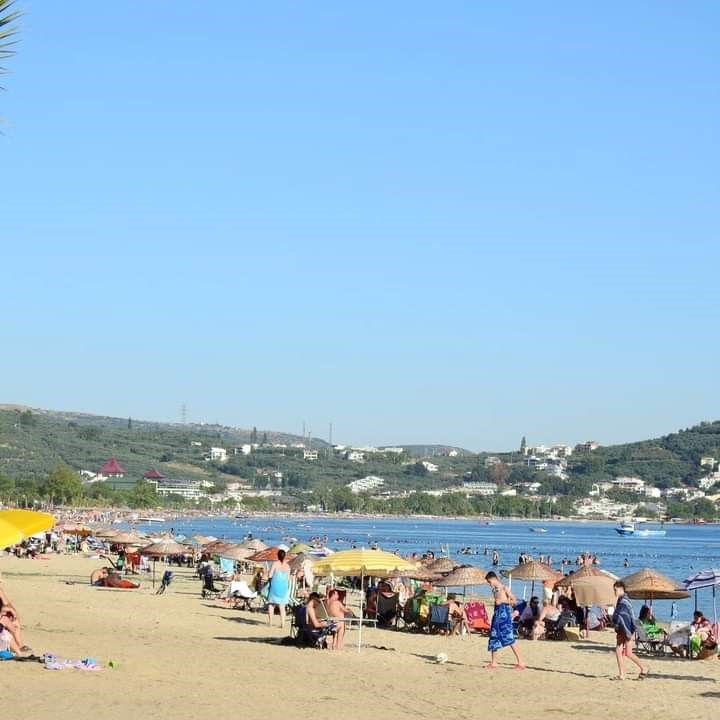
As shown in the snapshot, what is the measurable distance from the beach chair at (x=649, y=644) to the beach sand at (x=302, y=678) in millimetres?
549

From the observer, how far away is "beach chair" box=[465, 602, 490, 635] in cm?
2289

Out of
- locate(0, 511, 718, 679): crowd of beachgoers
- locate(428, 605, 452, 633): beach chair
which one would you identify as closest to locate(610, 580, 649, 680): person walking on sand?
locate(0, 511, 718, 679): crowd of beachgoers

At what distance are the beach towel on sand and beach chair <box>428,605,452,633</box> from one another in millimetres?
5343

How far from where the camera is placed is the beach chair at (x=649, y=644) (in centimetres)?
2064

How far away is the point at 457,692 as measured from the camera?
1488 centimetres

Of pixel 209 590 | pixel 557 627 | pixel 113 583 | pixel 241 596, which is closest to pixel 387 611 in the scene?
pixel 557 627

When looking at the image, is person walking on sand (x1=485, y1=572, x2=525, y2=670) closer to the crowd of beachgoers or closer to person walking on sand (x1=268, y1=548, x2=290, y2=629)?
the crowd of beachgoers

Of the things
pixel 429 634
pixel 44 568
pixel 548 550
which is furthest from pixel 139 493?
pixel 429 634

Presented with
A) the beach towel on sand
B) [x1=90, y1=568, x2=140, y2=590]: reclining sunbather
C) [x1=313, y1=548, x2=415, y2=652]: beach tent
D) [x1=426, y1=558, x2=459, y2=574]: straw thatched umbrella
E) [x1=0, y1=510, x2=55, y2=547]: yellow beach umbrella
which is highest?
[x1=0, y1=510, x2=55, y2=547]: yellow beach umbrella

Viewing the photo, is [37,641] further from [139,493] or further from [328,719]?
[139,493]

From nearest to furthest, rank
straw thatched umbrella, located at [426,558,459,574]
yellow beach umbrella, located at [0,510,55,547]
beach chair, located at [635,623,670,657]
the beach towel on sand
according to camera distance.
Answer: yellow beach umbrella, located at [0,510,55,547] → the beach towel on sand → beach chair, located at [635,623,670,657] → straw thatched umbrella, located at [426,558,459,574]

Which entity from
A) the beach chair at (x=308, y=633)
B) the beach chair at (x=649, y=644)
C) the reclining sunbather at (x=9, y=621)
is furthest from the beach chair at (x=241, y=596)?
the reclining sunbather at (x=9, y=621)

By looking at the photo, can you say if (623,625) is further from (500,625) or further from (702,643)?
(702,643)

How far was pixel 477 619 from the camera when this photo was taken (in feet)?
75.8
